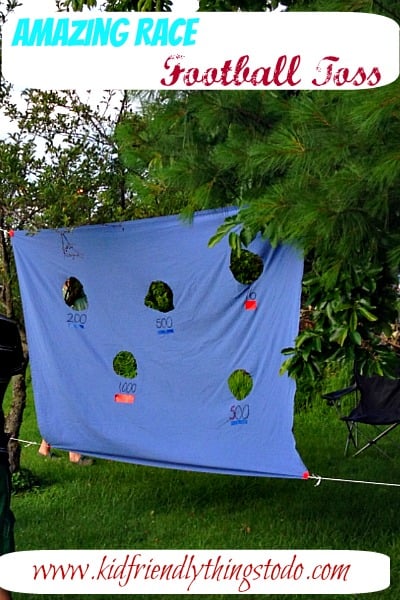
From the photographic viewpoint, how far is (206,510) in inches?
197

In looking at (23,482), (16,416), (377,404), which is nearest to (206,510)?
(23,482)

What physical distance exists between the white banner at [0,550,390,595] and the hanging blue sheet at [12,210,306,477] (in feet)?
1.24

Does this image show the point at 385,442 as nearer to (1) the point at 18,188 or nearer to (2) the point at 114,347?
(2) the point at 114,347

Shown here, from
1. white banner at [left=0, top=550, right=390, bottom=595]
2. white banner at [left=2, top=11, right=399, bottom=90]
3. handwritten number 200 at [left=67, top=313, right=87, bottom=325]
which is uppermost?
white banner at [left=2, top=11, right=399, bottom=90]

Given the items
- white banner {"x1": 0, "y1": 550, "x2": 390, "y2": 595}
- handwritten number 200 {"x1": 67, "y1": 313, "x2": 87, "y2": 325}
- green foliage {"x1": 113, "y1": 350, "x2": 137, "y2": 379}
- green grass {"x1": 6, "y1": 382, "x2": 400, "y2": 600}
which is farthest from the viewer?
handwritten number 200 {"x1": 67, "y1": 313, "x2": 87, "y2": 325}

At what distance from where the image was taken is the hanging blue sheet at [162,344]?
13.1ft

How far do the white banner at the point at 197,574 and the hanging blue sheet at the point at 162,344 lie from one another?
0.38 metres

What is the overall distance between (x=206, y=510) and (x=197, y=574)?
1.26 meters

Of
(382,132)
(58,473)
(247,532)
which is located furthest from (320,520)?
(382,132)

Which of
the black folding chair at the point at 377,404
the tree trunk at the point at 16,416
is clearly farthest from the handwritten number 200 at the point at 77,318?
the black folding chair at the point at 377,404

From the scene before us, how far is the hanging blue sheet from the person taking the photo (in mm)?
3982

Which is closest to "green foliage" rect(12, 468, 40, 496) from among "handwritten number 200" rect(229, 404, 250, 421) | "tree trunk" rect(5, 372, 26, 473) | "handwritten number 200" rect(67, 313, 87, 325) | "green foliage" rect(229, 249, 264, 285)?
"tree trunk" rect(5, 372, 26, 473)

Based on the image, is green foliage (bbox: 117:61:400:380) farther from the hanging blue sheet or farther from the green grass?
the green grass

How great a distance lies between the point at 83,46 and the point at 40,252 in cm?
158
